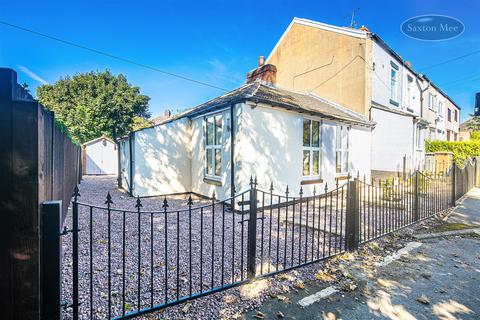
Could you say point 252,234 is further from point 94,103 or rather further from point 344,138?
point 94,103

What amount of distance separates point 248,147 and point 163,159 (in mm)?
4159

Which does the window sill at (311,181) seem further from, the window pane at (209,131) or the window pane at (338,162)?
the window pane at (209,131)

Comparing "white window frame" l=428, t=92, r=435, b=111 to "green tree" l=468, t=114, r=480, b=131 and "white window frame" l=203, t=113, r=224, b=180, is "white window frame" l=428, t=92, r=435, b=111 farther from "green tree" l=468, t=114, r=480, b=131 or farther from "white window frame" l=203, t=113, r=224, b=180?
"green tree" l=468, t=114, r=480, b=131

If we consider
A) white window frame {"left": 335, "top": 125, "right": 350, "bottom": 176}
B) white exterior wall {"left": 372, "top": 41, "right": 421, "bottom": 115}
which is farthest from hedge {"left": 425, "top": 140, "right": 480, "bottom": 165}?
white window frame {"left": 335, "top": 125, "right": 350, "bottom": 176}

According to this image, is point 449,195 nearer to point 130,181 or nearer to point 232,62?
point 130,181

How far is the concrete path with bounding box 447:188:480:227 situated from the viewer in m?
6.94

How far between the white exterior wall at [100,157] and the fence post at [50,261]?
2583 cm

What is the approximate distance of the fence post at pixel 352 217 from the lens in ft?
14.7

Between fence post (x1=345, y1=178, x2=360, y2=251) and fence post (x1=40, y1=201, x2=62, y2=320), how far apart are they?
13.9 ft

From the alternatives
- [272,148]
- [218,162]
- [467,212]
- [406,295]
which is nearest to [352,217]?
[406,295]

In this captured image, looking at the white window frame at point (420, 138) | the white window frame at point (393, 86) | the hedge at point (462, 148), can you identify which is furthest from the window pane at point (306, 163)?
the hedge at point (462, 148)

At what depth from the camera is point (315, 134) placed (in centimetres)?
970

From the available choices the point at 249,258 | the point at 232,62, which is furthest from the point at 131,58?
the point at 249,258

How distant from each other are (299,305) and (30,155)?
123 inches
